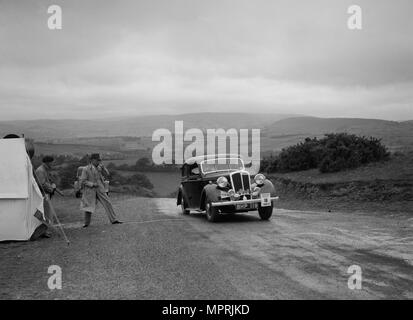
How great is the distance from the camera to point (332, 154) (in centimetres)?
2608

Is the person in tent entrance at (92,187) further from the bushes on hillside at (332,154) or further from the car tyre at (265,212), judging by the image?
the bushes on hillside at (332,154)

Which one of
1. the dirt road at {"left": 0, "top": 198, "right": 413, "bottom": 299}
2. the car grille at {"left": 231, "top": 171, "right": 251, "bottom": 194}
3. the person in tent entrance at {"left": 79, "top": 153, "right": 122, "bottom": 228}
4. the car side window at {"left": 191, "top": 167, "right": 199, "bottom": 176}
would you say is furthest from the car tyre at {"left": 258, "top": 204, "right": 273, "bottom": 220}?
the person in tent entrance at {"left": 79, "top": 153, "right": 122, "bottom": 228}

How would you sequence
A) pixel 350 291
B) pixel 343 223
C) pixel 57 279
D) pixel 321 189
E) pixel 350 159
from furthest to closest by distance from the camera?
pixel 350 159 → pixel 321 189 → pixel 343 223 → pixel 57 279 → pixel 350 291

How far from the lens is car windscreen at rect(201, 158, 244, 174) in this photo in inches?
637

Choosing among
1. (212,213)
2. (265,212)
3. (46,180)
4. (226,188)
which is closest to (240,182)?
(226,188)

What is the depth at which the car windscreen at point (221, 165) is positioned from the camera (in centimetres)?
1617

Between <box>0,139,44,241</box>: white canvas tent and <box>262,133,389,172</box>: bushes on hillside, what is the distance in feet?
54.1

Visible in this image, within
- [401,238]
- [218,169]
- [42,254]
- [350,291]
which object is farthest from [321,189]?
[350,291]

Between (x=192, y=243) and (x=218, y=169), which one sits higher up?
(x=218, y=169)

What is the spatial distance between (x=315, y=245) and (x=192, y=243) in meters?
2.46

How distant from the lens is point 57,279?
7.55 m

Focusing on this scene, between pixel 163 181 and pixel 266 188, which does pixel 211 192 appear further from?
pixel 163 181

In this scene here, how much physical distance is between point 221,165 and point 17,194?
21.2ft
